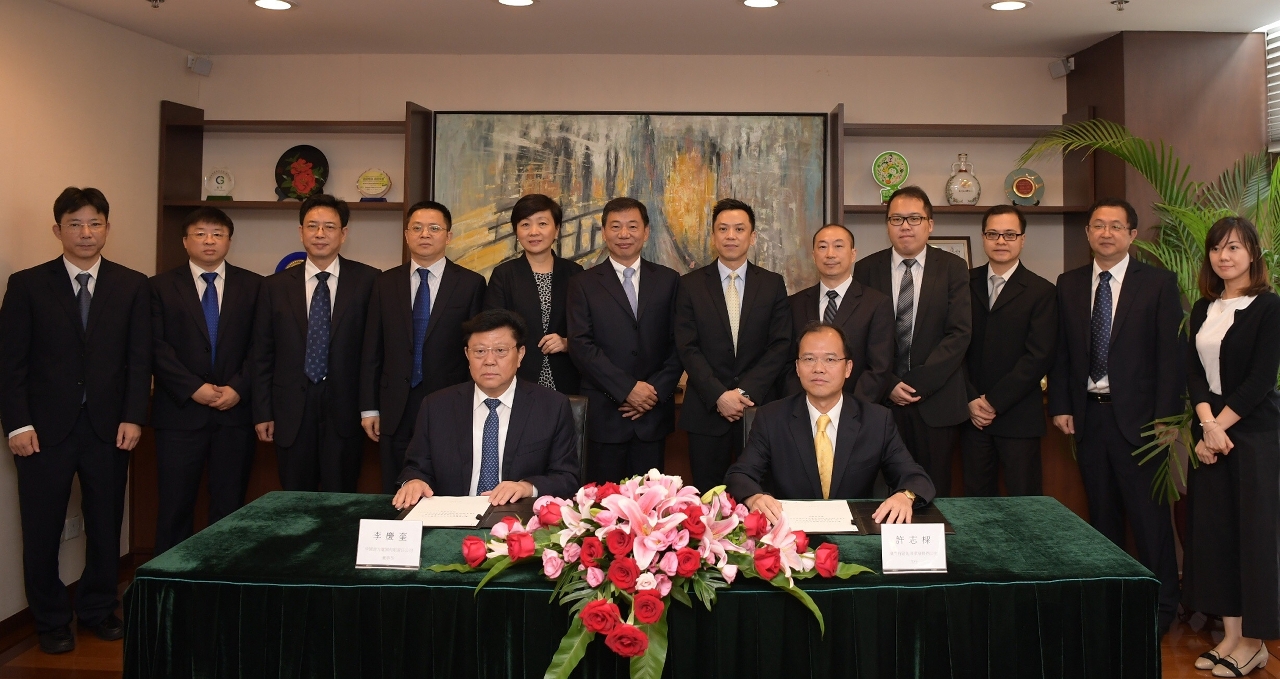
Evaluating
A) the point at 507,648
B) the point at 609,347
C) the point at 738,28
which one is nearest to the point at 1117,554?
the point at 507,648

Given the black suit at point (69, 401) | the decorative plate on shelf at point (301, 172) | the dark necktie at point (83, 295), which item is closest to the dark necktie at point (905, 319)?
the black suit at point (69, 401)

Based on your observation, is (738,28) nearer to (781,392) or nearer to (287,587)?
(781,392)

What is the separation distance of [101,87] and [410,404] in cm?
238

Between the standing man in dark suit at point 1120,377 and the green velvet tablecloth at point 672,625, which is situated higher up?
the standing man in dark suit at point 1120,377

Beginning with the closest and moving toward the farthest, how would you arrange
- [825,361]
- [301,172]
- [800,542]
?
[800,542], [825,361], [301,172]

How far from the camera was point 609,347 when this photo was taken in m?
3.71

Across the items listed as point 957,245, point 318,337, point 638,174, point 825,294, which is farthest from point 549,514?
point 957,245

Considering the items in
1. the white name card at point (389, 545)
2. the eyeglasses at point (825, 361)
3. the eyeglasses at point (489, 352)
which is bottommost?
the white name card at point (389, 545)

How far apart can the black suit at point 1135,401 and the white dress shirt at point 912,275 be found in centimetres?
61

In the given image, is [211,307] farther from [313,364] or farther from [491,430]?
[491,430]

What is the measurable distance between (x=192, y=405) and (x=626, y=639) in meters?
2.77

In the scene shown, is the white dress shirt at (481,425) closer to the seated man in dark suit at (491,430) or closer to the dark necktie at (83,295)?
the seated man in dark suit at (491,430)

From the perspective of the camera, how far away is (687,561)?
1783mm

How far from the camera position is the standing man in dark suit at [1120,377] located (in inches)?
143
